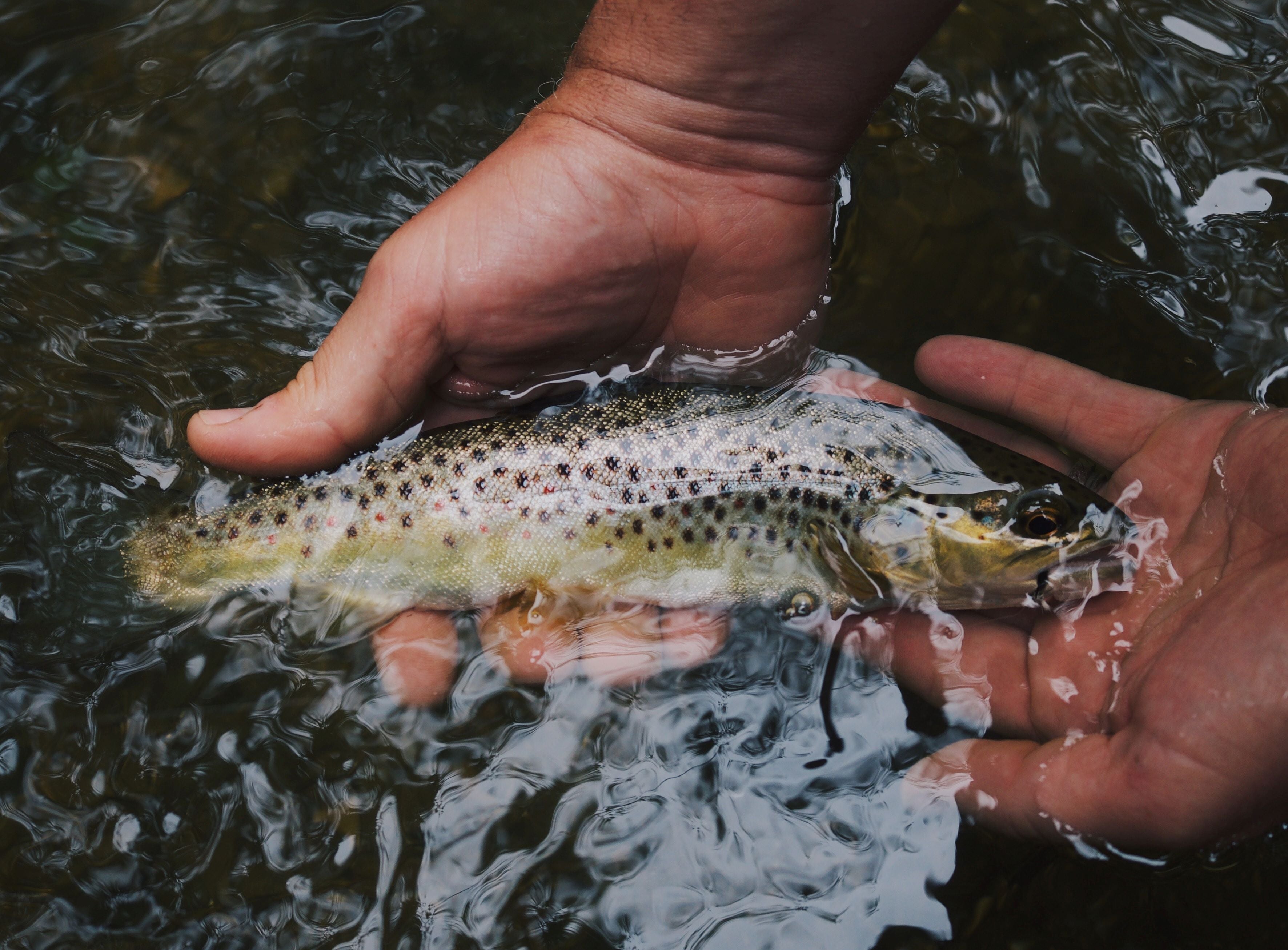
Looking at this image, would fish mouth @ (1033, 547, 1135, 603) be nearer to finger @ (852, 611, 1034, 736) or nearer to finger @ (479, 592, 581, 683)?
finger @ (852, 611, 1034, 736)

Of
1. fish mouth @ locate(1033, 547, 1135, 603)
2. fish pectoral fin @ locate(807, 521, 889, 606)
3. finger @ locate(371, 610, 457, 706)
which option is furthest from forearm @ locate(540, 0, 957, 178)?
finger @ locate(371, 610, 457, 706)

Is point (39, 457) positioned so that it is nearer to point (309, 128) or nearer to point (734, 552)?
point (309, 128)

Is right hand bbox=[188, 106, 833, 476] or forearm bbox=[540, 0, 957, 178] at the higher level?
forearm bbox=[540, 0, 957, 178]

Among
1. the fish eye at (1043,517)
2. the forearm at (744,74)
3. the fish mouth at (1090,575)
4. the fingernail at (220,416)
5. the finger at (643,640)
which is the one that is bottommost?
the finger at (643,640)

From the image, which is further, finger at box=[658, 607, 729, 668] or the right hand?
finger at box=[658, 607, 729, 668]

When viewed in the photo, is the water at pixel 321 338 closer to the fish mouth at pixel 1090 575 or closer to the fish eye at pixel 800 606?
the fish eye at pixel 800 606

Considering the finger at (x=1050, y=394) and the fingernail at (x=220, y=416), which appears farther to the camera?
the finger at (x=1050, y=394)

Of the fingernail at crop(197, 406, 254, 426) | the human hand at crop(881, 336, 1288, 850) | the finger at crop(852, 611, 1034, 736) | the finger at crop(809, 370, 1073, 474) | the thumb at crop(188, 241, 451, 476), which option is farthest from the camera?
the finger at crop(809, 370, 1073, 474)

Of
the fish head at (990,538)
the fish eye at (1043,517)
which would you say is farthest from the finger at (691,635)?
the fish eye at (1043,517)
